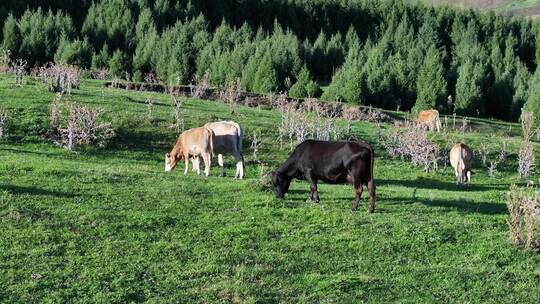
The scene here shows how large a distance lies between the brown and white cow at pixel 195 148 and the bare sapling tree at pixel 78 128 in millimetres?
4811

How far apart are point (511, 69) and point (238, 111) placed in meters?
47.2

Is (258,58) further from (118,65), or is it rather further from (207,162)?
(207,162)

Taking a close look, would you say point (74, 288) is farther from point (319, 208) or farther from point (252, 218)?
point (319, 208)

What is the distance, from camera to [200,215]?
608 inches

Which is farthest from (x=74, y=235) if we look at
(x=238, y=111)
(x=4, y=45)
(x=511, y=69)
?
(x=511, y=69)

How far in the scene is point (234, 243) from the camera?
45.3ft

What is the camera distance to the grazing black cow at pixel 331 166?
16.5 meters

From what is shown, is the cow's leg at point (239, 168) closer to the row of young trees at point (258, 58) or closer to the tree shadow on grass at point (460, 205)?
the tree shadow on grass at point (460, 205)

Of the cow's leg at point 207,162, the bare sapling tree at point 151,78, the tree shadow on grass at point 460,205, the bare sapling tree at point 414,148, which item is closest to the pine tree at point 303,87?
the bare sapling tree at point 151,78

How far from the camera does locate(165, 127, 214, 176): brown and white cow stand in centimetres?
2166

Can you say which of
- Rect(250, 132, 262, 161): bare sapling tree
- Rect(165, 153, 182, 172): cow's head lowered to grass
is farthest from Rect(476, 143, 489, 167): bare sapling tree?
Rect(165, 153, 182, 172): cow's head lowered to grass

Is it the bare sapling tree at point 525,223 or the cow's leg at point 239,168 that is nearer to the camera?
the bare sapling tree at point 525,223

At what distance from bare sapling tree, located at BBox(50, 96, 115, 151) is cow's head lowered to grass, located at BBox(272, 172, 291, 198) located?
10.4 meters

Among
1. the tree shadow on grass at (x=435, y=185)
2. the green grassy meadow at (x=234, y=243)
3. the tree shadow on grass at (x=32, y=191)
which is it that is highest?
the tree shadow on grass at (x=32, y=191)
